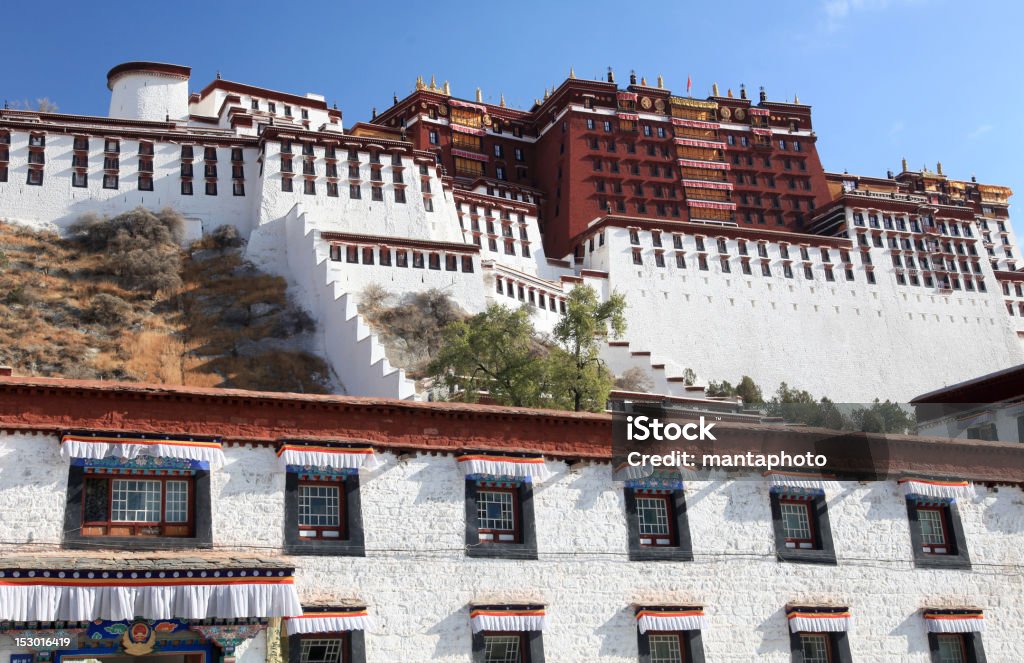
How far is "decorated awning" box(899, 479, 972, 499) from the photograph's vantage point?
72.9 ft

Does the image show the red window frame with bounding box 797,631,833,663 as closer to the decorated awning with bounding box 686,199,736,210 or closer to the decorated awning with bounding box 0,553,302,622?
the decorated awning with bounding box 0,553,302,622

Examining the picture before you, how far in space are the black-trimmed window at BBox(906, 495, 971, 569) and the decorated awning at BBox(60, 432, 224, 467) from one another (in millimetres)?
→ 13711

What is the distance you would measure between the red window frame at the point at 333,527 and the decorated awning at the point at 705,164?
6331 centimetres

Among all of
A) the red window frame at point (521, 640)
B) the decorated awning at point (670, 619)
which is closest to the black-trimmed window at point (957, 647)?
the decorated awning at point (670, 619)

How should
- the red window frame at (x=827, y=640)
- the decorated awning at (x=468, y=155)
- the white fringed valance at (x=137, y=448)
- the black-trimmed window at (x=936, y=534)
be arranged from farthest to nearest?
the decorated awning at (x=468, y=155)
the black-trimmed window at (x=936, y=534)
the red window frame at (x=827, y=640)
the white fringed valance at (x=137, y=448)

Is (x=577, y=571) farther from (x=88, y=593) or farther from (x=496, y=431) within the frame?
(x=88, y=593)

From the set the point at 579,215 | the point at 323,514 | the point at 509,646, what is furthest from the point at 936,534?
the point at 579,215

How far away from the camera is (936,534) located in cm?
2258

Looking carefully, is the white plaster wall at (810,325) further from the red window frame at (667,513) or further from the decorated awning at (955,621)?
the red window frame at (667,513)

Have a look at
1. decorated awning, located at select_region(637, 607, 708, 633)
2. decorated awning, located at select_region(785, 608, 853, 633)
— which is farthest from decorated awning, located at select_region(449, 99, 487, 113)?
decorated awning, located at select_region(637, 607, 708, 633)

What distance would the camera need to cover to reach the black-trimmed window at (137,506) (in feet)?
52.7

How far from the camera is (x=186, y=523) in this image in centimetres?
1670

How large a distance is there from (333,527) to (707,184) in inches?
2524

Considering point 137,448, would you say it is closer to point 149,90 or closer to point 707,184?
point 149,90
